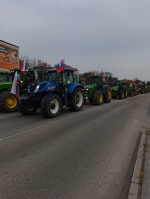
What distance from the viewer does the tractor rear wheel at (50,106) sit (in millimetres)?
7234

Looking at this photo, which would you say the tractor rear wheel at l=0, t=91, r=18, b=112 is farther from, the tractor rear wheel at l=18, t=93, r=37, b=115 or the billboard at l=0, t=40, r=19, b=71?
the billboard at l=0, t=40, r=19, b=71

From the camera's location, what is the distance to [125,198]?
2.44m

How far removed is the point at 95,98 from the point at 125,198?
33.7ft

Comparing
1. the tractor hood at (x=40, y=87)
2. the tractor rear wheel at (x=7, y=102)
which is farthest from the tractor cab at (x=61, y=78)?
the tractor rear wheel at (x=7, y=102)

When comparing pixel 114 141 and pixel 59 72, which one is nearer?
pixel 114 141

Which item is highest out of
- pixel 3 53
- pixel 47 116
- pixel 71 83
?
pixel 3 53

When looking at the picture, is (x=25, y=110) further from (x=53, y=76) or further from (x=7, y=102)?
(x=53, y=76)

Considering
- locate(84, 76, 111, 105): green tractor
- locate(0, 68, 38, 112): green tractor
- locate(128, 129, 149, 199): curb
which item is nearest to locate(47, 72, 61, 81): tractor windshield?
locate(0, 68, 38, 112): green tractor

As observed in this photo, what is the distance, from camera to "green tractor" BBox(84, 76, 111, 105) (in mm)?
12630

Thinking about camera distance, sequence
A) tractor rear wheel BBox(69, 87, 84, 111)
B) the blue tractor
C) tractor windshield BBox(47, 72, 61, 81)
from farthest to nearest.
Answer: tractor rear wheel BBox(69, 87, 84, 111)
tractor windshield BBox(47, 72, 61, 81)
the blue tractor

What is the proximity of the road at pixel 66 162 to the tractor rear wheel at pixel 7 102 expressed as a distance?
342 centimetres

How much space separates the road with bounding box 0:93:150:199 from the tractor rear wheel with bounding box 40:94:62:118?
1.39 metres

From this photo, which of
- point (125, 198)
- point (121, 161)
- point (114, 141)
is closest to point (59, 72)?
point (114, 141)

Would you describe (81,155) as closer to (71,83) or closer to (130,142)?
(130,142)
